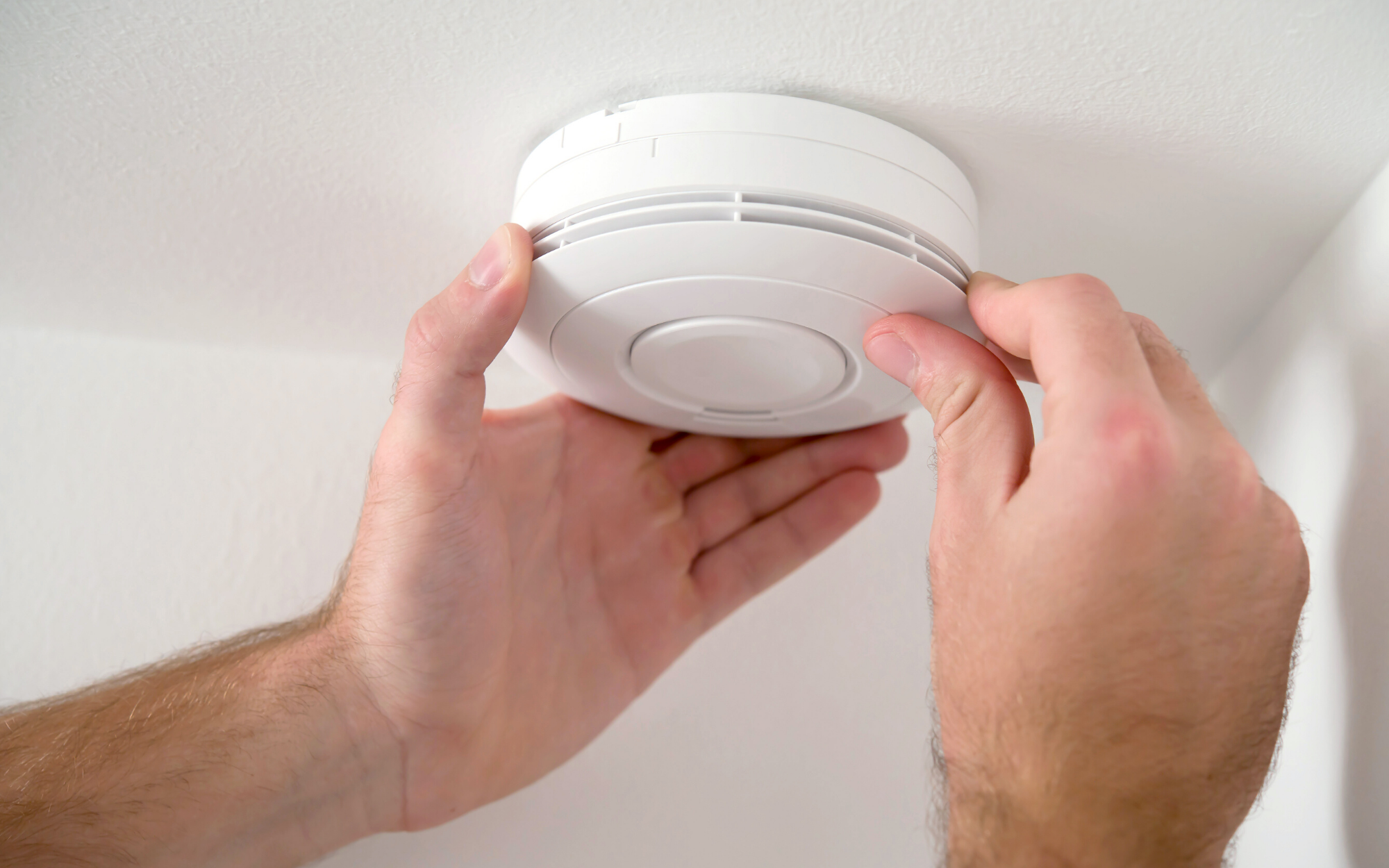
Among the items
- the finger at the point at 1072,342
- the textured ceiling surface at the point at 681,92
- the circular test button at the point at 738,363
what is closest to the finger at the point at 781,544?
the circular test button at the point at 738,363

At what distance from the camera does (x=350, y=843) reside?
81cm

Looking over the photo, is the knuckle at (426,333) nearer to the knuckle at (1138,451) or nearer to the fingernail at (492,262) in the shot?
the fingernail at (492,262)

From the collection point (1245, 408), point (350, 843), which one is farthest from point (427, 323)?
point (1245, 408)

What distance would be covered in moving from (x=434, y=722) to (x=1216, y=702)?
650 mm

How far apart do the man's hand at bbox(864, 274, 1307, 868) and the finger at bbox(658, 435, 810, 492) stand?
54 cm

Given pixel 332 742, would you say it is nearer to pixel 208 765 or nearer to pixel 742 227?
pixel 208 765

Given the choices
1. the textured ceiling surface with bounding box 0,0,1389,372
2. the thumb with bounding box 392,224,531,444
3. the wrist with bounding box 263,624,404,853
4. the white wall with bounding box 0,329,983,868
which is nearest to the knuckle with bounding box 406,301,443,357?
the thumb with bounding box 392,224,531,444

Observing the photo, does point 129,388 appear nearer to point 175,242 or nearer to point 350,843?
point 175,242

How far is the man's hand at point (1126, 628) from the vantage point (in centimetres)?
42

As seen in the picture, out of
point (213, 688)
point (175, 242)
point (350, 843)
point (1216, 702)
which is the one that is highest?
point (175, 242)

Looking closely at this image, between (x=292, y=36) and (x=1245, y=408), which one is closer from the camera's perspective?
(x=292, y=36)

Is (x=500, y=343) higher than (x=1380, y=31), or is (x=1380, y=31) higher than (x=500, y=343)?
(x=1380, y=31)

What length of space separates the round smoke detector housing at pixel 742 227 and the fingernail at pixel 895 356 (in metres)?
0.02

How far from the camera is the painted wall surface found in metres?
0.47
